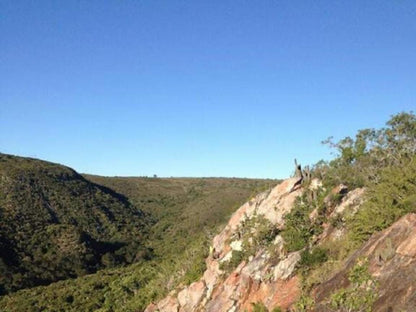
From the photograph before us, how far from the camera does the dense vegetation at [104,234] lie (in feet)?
184

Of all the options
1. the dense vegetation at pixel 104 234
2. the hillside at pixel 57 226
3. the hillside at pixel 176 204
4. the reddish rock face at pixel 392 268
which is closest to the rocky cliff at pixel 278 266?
the reddish rock face at pixel 392 268

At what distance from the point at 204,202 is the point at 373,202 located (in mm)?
135717

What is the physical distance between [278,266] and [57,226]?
8976cm

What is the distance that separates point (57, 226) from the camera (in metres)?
104

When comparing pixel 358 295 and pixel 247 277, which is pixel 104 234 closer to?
pixel 247 277

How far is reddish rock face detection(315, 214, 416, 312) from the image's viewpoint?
44.4 ft

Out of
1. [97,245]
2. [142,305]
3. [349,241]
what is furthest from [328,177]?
[97,245]

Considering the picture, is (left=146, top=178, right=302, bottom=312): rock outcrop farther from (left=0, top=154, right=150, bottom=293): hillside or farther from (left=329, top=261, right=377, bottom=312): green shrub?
(left=0, top=154, right=150, bottom=293): hillside

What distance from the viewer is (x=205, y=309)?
29094mm

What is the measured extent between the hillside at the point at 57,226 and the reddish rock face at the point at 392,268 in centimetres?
7157

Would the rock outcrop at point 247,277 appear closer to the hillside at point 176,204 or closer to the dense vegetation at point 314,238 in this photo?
the dense vegetation at point 314,238

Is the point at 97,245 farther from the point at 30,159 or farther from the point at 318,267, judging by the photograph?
the point at 318,267

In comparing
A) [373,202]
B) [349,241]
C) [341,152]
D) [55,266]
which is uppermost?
[341,152]

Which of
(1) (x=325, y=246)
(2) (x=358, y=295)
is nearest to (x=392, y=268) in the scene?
(2) (x=358, y=295)
